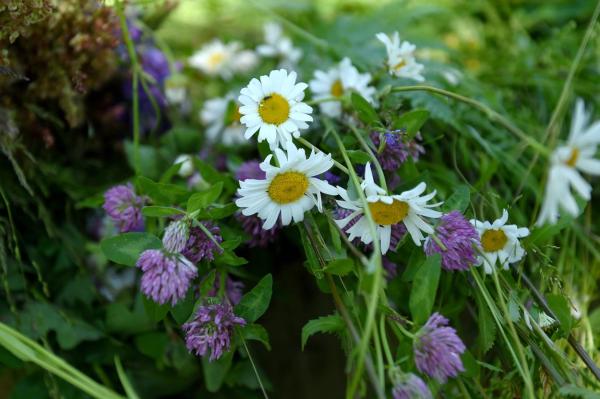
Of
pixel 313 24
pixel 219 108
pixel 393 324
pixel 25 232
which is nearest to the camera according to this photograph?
pixel 393 324

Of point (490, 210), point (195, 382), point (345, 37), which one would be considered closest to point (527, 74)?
point (345, 37)

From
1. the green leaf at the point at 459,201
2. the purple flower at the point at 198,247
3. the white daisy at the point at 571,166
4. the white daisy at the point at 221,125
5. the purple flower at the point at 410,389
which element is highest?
the white daisy at the point at 571,166

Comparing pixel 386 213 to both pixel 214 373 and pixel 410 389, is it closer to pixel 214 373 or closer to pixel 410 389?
pixel 410 389

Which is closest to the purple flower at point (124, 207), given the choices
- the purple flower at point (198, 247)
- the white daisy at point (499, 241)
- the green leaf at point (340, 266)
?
the purple flower at point (198, 247)

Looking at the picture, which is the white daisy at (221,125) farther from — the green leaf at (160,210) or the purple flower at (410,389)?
the purple flower at (410,389)

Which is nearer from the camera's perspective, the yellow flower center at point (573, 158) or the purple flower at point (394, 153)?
the yellow flower center at point (573, 158)

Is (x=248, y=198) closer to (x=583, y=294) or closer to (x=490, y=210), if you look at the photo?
(x=490, y=210)
